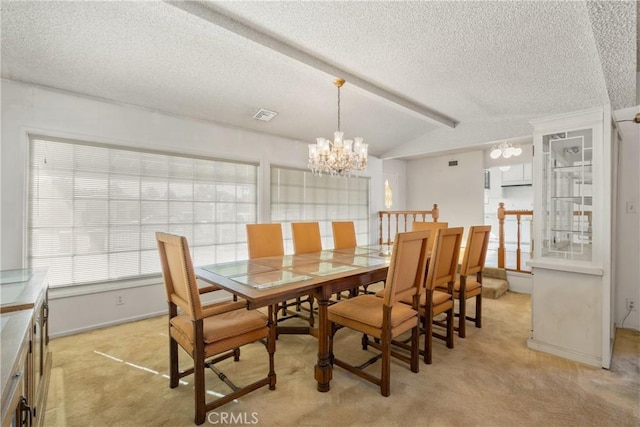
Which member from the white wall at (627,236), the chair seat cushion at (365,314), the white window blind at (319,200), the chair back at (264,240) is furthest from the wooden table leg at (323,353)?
the white wall at (627,236)

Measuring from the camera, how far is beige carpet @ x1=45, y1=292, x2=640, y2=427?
5.69 ft

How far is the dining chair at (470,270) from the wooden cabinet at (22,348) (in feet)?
9.08

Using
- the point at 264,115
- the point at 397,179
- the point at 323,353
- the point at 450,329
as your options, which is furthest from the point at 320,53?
the point at 397,179

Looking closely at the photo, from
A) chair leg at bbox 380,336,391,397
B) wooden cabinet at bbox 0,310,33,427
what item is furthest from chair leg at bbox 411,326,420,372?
wooden cabinet at bbox 0,310,33,427

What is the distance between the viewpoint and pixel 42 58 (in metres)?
2.48

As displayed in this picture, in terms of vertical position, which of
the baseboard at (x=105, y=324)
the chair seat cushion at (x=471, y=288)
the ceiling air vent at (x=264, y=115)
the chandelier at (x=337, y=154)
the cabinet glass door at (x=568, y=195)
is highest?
the ceiling air vent at (x=264, y=115)

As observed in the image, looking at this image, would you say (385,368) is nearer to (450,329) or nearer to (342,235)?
(450,329)

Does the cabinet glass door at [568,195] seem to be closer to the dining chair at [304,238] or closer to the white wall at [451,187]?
the dining chair at [304,238]

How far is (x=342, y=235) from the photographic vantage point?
3.95 meters

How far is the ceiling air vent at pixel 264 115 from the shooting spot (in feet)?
12.4

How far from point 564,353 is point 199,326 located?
9.36 ft

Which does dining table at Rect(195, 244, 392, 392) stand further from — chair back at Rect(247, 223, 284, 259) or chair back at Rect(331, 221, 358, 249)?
chair back at Rect(331, 221, 358, 249)

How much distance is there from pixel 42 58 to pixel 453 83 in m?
3.92

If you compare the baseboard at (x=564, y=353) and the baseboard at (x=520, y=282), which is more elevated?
the baseboard at (x=520, y=282)
